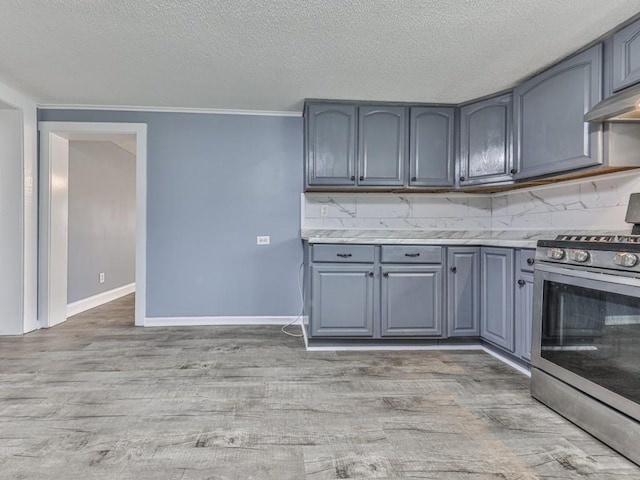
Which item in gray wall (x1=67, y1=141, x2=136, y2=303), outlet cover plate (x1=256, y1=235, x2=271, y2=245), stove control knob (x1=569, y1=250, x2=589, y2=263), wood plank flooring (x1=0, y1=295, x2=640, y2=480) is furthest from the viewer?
gray wall (x1=67, y1=141, x2=136, y2=303)

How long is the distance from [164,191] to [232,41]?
6.11ft

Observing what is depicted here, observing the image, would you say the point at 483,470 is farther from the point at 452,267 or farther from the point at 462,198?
the point at 462,198

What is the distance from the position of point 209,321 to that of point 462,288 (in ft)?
7.89

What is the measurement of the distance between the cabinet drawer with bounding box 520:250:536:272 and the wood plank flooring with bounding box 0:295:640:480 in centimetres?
72

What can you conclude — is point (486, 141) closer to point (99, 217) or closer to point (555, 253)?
point (555, 253)

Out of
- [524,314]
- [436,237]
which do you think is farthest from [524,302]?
[436,237]

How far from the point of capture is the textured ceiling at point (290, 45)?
196 cm

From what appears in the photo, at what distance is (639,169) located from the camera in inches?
88.2

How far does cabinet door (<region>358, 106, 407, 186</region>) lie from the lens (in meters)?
3.26

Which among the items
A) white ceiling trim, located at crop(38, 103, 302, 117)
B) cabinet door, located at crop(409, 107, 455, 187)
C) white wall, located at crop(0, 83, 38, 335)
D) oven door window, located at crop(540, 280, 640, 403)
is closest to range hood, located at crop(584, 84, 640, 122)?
oven door window, located at crop(540, 280, 640, 403)

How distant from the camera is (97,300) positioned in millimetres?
4648

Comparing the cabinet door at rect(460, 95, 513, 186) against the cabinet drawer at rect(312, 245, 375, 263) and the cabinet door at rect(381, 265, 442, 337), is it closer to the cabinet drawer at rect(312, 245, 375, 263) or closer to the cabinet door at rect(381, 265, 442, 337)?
the cabinet door at rect(381, 265, 442, 337)

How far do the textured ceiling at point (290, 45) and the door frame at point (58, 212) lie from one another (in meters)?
0.37

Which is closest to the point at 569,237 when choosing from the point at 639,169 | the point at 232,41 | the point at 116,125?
the point at 639,169
